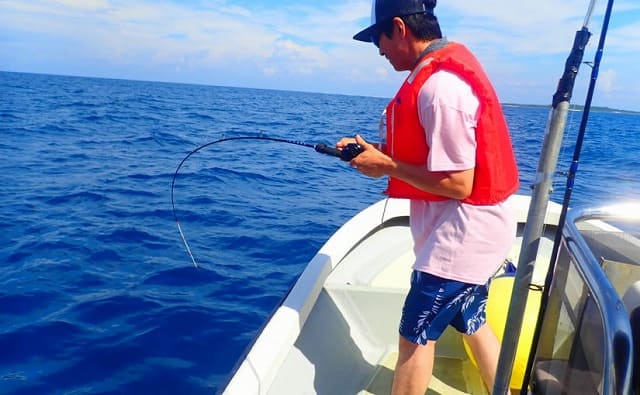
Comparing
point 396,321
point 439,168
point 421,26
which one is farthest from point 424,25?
point 396,321

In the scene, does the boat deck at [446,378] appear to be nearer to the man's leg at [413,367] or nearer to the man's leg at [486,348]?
the man's leg at [486,348]

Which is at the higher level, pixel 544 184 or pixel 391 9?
→ pixel 391 9

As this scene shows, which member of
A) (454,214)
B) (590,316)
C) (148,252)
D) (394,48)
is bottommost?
(148,252)

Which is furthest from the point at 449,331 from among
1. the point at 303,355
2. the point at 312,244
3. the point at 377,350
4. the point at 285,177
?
the point at 285,177

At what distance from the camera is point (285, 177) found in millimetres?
10586

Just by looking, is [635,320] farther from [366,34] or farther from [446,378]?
[446,378]

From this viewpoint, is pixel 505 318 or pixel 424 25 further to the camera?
pixel 505 318

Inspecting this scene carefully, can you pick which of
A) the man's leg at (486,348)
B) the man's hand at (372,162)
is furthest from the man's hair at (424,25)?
the man's leg at (486,348)

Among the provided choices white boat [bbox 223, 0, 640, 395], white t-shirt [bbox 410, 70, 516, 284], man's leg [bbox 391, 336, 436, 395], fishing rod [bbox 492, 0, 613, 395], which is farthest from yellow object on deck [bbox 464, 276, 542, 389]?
fishing rod [bbox 492, 0, 613, 395]

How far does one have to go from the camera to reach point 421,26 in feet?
6.04

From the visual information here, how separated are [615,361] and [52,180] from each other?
949 centimetres

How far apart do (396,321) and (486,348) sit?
81 cm

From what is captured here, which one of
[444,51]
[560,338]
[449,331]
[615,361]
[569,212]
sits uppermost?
[444,51]

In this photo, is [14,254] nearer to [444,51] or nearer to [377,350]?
[377,350]
